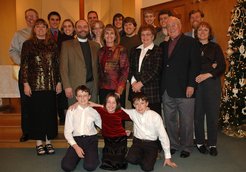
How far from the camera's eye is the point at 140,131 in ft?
10.7

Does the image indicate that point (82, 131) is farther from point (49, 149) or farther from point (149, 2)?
point (149, 2)

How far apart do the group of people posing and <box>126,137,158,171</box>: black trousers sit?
0.4 inches

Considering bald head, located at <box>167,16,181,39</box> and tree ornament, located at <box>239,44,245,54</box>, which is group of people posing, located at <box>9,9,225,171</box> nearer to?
bald head, located at <box>167,16,181,39</box>

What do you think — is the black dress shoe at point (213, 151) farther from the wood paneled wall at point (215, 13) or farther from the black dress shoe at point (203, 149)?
the wood paneled wall at point (215, 13)

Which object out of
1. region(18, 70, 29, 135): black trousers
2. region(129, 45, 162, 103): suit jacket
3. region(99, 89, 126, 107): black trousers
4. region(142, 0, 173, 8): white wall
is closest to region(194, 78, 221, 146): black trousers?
region(129, 45, 162, 103): suit jacket

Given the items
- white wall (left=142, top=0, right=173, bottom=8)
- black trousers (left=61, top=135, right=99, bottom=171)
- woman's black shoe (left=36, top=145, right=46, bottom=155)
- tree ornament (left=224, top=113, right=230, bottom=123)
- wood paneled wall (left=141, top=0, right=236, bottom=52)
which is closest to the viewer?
black trousers (left=61, top=135, right=99, bottom=171)

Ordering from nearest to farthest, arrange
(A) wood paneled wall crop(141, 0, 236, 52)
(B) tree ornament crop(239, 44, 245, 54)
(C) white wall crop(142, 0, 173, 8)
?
(B) tree ornament crop(239, 44, 245, 54) < (A) wood paneled wall crop(141, 0, 236, 52) < (C) white wall crop(142, 0, 173, 8)

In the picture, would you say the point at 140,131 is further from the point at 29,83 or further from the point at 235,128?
the point at 235,128

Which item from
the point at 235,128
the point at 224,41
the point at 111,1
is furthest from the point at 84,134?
the point at 111,1

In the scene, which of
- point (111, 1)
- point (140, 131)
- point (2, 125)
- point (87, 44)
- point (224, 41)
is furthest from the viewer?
point (111, 1)

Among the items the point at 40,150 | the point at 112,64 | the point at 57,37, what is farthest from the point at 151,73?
the point at 40,150

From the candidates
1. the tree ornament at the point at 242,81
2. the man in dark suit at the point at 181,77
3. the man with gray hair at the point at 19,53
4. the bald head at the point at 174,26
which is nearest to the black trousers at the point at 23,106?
the man with gray hair at the point at 19,53

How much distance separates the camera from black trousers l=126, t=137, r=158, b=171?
305cm

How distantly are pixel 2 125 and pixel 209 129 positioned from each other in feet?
9.63
